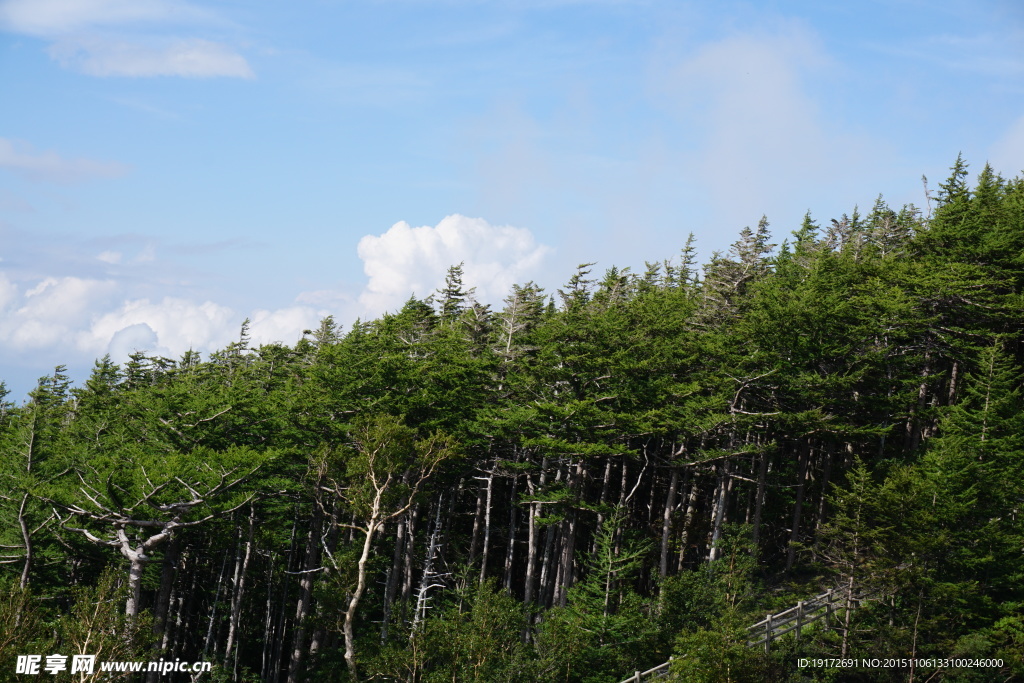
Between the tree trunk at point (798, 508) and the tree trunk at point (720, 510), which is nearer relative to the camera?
the tree trunk at point (720, 510)

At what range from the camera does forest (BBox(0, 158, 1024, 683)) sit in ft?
87.9

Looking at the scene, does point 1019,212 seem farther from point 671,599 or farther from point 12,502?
point 12,502

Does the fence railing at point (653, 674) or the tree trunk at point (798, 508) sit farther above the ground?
the tree trunk at point (798, 508)

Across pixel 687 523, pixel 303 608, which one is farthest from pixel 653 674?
pixel 303 608

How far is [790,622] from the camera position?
2783 cm

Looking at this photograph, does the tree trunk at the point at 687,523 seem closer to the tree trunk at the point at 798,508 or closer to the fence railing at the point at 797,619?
the tree trunk at the point at 798,508

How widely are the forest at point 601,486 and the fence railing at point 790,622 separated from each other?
646mm

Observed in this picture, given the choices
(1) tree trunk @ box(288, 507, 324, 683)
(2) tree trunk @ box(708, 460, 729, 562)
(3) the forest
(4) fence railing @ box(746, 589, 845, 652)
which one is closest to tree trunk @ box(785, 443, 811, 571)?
(3) the forest

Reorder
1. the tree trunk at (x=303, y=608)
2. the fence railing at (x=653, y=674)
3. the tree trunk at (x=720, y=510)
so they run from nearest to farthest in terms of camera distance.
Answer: the fence railing at (x=653, y=674)
the tree trunk at (x=720, y=510)
the tree trunk at (x=303, y=608)

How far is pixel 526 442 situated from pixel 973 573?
1720cm

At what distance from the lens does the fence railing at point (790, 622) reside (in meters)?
25.7

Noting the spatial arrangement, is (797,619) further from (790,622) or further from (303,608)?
(303,608)

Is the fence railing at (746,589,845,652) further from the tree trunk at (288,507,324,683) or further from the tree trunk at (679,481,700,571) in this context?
the tree trunk at (288,507,324,683)

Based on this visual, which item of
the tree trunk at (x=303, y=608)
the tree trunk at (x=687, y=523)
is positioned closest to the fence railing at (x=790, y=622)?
the tree trunk at (x=687, y=523)
